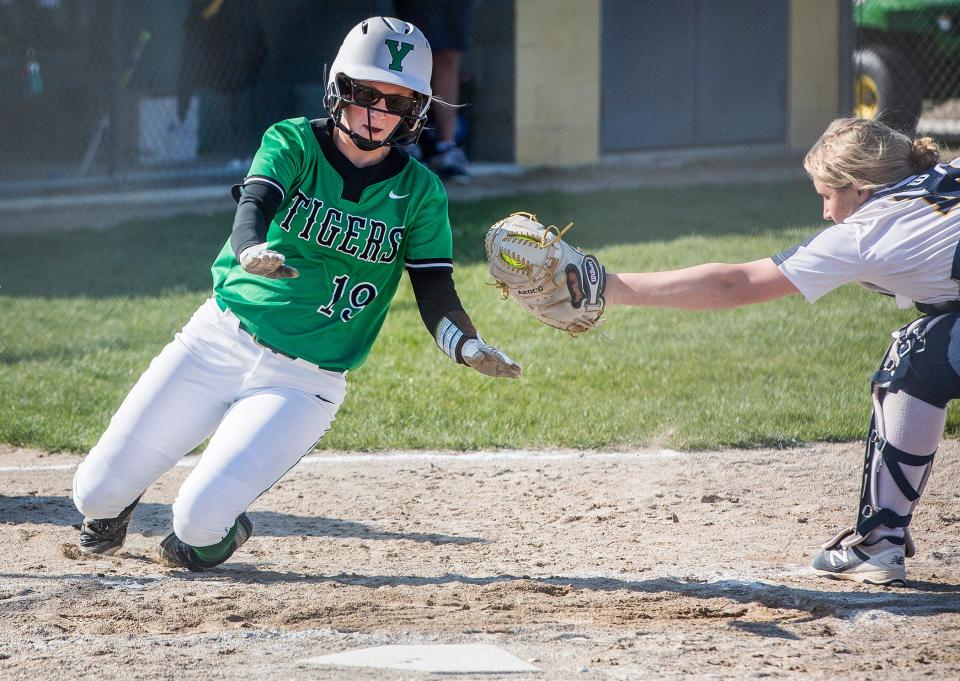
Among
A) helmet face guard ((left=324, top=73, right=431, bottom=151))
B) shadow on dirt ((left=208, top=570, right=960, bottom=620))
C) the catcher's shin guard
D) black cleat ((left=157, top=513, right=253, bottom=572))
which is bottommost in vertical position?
shadow on dirt ((left=208, top=570, right=960, bottom=620))

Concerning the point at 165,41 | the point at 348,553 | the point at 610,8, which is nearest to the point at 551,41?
the point at 610,8

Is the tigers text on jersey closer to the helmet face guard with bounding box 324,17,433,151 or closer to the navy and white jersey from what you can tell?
the helmet face guard with bounding box 324,17,433,151

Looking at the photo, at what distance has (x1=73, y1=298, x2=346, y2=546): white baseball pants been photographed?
12.9 feet

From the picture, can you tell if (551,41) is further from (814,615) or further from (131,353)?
(814,615)

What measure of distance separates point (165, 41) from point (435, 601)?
8.96 meters

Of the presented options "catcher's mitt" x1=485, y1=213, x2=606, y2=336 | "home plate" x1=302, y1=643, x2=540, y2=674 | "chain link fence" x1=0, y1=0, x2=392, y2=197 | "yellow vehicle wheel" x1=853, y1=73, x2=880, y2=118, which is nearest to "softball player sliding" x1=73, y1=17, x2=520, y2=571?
"catcher's mitt" x1=485, y1=213, x2=606, y2=336

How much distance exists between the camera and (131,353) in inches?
291

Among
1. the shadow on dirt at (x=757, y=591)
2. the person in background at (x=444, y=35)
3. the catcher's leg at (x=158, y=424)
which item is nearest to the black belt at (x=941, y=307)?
the shadow on dirt at (x=757, y=591)

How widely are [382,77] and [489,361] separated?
1.03 metres

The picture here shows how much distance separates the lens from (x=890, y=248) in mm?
3713

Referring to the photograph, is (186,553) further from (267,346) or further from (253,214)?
(253,214)

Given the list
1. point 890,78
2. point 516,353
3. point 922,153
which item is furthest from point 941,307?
point 890,78

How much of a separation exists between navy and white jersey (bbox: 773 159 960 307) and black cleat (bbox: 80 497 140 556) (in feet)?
7.68

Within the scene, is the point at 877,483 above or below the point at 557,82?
below
